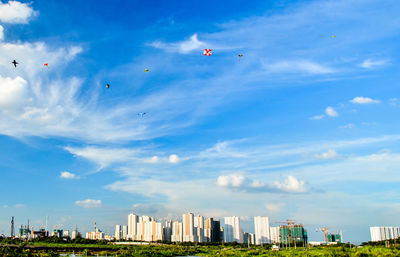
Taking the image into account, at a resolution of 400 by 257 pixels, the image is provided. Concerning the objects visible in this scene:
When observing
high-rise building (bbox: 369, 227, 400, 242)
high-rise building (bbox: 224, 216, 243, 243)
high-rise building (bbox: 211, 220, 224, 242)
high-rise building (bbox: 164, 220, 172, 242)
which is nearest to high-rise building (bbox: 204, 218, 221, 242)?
high-rise building (bbox: 211, 220, 224, 242)

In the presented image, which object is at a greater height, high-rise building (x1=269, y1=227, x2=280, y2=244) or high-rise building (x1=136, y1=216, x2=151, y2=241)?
high-rise building (x1=136, y1=216, x2=151, y2=241)

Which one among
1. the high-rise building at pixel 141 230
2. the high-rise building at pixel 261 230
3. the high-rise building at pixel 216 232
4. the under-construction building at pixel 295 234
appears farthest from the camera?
the high-rise building at pixel 261 230

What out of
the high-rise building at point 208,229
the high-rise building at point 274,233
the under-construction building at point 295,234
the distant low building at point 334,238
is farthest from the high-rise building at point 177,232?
the distant low building at point 334,238

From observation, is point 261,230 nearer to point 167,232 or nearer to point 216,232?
point 216,232

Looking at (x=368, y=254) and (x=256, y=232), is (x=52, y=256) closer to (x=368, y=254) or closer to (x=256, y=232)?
(x=368, y=254)

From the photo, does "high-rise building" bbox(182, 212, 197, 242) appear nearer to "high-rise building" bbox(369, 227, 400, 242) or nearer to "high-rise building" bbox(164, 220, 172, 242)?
"high-rise building" bbox(164, 220, 172, 242)

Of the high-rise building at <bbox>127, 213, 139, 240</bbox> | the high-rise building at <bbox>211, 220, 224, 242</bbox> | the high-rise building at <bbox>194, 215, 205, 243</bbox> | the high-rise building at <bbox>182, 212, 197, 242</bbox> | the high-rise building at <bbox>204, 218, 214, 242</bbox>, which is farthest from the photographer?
the high-rise building at <bbox>127, 213, 139, 240</bbox>

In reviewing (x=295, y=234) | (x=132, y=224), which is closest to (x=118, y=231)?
(x=132, y=224)

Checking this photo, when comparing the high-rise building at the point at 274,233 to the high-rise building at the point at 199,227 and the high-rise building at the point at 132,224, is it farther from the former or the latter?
the high-rise building at the point at 132,224
